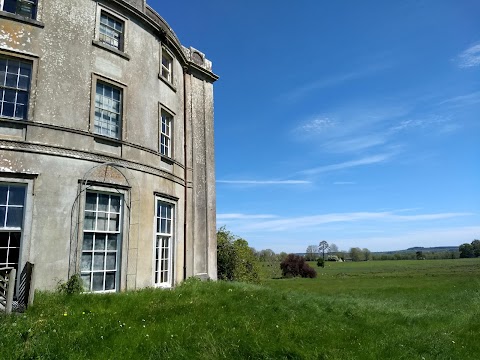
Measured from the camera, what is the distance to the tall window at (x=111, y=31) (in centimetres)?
1416

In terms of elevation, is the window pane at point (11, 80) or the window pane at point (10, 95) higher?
the window pane at point (11, 80)

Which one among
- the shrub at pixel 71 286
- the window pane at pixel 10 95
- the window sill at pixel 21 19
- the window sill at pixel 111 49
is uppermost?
the window sill at pixel 111 49

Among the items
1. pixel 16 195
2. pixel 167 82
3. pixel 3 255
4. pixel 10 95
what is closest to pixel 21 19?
pixel 10 95

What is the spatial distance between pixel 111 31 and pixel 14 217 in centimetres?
820

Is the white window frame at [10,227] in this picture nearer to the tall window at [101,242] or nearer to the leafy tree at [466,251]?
the tall window at [101,242]

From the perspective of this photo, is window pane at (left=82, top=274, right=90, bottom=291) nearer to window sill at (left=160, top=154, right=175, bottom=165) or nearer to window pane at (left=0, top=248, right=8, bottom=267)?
window pane at (left=0, top=248, right=8, bottom=267)

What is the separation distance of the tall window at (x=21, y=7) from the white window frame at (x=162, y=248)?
7883mm

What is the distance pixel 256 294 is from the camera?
13.9m

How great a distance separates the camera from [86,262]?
1217 cm

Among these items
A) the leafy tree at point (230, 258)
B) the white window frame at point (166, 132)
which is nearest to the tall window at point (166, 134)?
the white window frame at point (166, 132)

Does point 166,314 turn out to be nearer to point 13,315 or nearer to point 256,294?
point 13,315

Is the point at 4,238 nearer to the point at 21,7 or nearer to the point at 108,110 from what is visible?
the point at 108,110

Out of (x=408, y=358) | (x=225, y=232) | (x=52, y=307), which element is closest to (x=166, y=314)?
(x=52, y=307)

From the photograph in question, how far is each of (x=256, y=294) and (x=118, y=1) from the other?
42.3 feet
